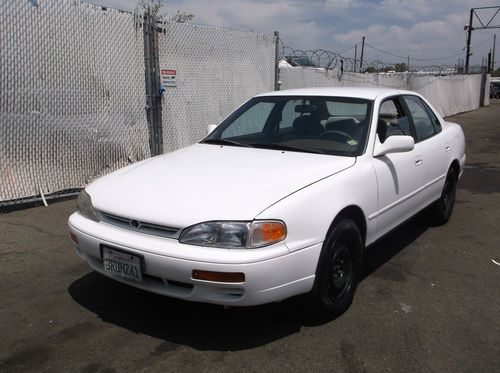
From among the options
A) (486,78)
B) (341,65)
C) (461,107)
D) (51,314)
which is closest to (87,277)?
(51,314)

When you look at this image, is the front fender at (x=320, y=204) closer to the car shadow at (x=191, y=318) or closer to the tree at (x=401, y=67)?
the car shadow at (x=191, y=318)

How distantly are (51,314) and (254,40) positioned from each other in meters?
6.55

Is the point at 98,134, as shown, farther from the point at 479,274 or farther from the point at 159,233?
the point at 479,274

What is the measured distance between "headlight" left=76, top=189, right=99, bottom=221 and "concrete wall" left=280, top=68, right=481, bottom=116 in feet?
22.5

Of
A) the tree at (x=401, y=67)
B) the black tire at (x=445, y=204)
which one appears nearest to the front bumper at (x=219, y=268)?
the black tire at (x=445, y=204)

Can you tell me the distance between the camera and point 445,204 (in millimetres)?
5539

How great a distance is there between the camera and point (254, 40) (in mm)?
8742

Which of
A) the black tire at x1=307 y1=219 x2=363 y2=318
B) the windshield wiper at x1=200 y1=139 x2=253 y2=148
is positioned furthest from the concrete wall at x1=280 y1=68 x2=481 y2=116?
the black tire at x1=307 y1=219 x2=363 y2=318

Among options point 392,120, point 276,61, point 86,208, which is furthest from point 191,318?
point 276,61

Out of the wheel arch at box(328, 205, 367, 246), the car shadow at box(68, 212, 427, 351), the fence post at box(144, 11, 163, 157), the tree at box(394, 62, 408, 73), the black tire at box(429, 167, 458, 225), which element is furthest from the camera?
the tree at box(394, 62, 408, 73)

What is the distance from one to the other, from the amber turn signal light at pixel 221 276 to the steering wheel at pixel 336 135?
167cm

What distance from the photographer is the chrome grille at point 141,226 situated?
2.84 meters

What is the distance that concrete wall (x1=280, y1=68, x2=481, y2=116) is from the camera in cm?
1035

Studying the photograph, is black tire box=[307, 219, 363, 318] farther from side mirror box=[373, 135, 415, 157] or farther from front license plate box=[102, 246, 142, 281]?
front license plate box=[102, 246, 142, 281]
